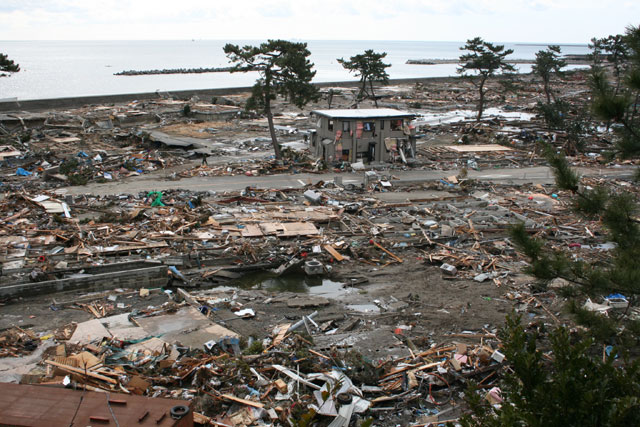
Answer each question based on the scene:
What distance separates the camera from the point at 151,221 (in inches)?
794

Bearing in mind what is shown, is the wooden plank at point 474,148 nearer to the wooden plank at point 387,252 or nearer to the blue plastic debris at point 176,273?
the wooden plank at point 387,252

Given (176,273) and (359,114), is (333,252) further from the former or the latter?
(359,114)

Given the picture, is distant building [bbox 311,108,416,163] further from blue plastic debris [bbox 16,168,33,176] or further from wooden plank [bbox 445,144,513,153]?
blue plastic debris [bbox 16,168,33,176]

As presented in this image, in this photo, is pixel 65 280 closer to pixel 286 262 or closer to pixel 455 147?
pixel 286 262

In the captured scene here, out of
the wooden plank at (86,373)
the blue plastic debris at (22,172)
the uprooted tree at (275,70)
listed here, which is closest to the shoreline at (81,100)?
the uprooted tree at (275,70)

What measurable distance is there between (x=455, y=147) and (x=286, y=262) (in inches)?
938

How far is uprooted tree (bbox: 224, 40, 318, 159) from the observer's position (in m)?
32.0

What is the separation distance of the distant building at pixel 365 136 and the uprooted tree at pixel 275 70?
2.78 meters

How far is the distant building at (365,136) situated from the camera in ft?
103

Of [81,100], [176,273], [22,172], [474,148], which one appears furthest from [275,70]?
[81,100]

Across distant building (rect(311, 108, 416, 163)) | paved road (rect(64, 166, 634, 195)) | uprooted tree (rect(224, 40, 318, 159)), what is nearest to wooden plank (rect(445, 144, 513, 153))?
paved road (rect(64, 166, 634, 195))

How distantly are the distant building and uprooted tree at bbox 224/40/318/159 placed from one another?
278 cm

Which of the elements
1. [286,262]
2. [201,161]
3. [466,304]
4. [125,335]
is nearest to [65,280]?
[125,335]

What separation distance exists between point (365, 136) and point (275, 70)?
24.4ft
